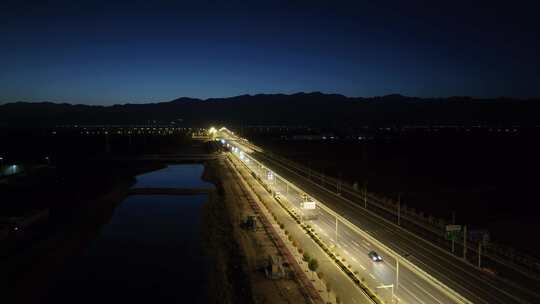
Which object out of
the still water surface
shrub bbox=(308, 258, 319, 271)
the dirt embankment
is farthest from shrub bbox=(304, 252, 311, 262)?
the still water surface

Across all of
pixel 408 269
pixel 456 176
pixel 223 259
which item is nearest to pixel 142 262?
pixel 223 259

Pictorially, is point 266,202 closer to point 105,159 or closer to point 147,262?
point 147,262

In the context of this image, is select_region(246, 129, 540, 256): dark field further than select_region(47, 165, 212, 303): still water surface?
Yes

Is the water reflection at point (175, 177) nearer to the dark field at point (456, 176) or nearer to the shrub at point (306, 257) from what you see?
the dark field at point (456, 176)

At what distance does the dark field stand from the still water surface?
19.6m

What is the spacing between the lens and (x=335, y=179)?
192 feet

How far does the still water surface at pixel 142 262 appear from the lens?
80.0 ft

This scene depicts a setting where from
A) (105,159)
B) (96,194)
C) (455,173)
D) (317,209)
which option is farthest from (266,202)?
(105,159)

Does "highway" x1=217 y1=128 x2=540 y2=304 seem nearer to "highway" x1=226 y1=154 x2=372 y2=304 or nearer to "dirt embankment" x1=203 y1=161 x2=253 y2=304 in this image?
"highway" x1=226 y1=154 x2=372 y2=304

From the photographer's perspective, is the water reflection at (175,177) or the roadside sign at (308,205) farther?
the water reflection at (175,177)

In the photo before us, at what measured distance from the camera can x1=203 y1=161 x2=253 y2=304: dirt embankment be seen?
22.0 m

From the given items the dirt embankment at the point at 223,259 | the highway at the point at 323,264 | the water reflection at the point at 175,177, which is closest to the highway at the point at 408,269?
the highway at the point at 323,264

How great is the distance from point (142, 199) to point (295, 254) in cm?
2990

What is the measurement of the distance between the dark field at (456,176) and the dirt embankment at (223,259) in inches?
663
